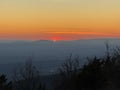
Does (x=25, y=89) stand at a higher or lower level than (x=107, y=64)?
lower

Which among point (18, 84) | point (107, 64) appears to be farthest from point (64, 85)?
point (18, 84)

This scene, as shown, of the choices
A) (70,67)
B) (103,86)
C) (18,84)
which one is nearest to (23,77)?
(18,84)

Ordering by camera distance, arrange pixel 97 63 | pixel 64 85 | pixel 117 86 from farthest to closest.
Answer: pixel 64 85
pixel 97 63
pixel 117 86

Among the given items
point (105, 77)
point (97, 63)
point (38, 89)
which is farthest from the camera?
point (38, 89)

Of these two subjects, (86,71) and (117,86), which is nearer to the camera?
(117,86)

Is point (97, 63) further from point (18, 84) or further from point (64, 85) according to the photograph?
point (18, 84)

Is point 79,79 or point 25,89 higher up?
point 79,79

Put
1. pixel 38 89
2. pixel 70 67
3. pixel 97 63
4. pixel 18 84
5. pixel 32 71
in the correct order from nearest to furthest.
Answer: pixel 97 63, pixel 70 67, pixel 38 89, pixel 18 84, pixel 32 71

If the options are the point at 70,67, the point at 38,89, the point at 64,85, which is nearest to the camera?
the point at 64,85

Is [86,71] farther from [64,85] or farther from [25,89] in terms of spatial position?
[25,89]

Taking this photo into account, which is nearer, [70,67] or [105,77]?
[105,77]
